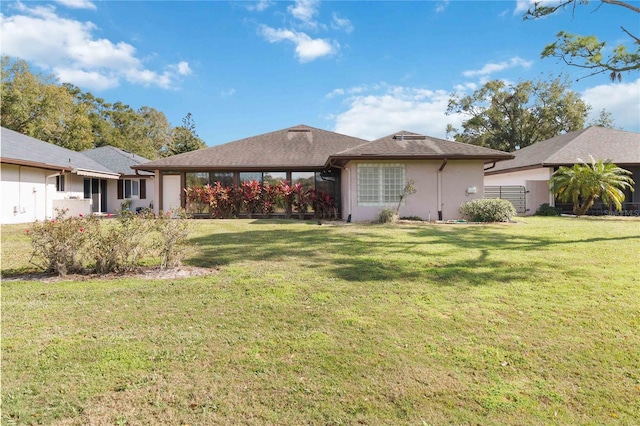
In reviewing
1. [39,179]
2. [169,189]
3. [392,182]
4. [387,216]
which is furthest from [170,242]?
[39,179]

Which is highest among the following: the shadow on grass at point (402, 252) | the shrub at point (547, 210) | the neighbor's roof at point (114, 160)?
the neighbor's roof at point (114, 160)

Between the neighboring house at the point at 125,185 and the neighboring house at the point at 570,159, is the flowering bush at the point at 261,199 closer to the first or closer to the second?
the neighboring house at the point at 125,185

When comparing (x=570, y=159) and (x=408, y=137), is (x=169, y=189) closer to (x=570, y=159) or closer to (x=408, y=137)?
(x=408, y=137)

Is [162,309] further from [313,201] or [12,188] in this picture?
[12,188]

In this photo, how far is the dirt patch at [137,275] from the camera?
588cm

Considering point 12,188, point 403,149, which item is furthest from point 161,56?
point 403,149


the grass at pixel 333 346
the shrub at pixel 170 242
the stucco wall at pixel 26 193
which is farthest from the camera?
the stucco wall at pixel 26 193

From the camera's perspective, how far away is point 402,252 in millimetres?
7582

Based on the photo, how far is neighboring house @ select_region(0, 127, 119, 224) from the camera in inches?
579

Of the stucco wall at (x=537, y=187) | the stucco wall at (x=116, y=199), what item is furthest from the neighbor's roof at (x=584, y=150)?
the stucco wall at (x=116, y=199)

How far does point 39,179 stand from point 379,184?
15.8 m

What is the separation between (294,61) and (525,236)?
1375 centimetres

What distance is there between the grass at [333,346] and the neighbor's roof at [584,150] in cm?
1616

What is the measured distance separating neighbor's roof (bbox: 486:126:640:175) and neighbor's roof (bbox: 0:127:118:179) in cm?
2505
